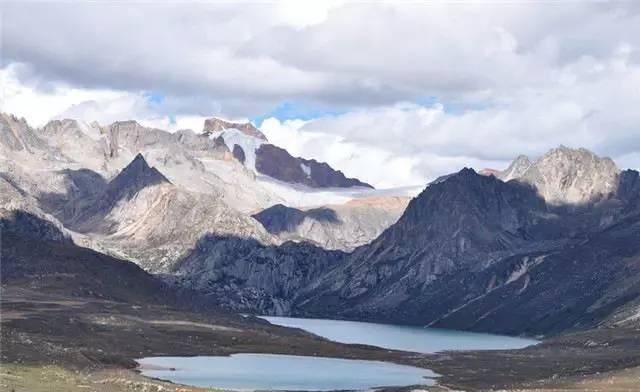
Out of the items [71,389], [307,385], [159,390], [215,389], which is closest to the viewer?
[71,389]

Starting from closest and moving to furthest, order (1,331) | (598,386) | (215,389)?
(215,389), (598,386), (1,331)

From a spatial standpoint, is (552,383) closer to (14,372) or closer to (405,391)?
(405,391)

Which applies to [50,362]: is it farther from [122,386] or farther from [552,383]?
[552,383]

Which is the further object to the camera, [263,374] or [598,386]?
[263,374]

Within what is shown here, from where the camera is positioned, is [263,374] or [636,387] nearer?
[636,387]

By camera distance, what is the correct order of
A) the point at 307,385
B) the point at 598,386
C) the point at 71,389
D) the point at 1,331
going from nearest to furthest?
the point at 71,389 < the point at 598,386 < the point at 307,385 < the point at 1,331

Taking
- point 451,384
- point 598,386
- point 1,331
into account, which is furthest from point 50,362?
point 598,386

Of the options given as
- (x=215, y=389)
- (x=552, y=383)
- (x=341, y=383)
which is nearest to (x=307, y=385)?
(x=341, y=383)

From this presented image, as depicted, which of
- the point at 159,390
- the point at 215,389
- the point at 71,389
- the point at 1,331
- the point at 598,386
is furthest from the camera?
the point at 1,331

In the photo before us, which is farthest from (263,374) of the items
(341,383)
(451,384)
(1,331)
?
(1,331)
